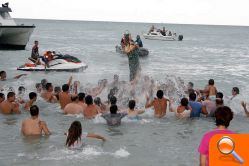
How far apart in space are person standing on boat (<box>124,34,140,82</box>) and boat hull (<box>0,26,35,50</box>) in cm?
2366

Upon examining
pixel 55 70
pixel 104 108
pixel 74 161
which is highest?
pixel 55 70

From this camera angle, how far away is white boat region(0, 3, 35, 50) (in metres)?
36.8

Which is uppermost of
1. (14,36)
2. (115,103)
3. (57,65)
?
(14,36)

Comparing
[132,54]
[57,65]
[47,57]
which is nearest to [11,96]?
[132,54]

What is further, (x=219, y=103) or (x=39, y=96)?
(x=39, y=96)

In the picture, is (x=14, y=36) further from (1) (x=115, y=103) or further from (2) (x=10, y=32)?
(1) (x=115, y=103)

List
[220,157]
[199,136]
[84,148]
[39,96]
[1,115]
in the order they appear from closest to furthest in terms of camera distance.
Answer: [220,157]
[84,148]
[199,136]
[1,115]
[39,96]

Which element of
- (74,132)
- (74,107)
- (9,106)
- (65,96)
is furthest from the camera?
(65,96)

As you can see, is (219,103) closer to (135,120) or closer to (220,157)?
(135,120)

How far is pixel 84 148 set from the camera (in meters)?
8.44

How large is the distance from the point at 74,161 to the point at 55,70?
16.1 meters

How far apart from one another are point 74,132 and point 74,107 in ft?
12.1

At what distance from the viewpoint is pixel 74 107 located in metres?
11.7

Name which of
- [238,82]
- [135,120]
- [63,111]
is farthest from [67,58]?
[135,120]
